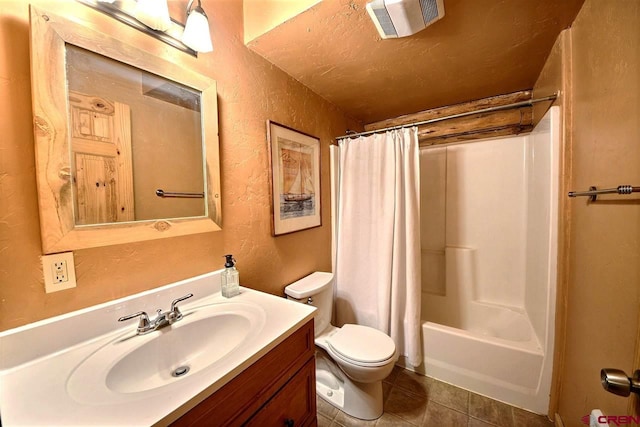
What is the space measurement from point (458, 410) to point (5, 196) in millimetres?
2210

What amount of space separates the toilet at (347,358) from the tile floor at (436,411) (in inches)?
2.4

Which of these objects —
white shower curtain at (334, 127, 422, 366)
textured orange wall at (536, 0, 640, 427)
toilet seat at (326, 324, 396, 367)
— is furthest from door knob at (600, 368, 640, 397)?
white shower curtain at (334, 127, 422, 366)

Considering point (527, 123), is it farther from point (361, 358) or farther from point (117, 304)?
point (117, 304)

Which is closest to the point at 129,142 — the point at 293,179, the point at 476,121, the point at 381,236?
the point at 293,179

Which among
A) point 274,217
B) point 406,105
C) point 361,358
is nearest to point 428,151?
point 406,105

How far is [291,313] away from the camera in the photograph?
2.98ft

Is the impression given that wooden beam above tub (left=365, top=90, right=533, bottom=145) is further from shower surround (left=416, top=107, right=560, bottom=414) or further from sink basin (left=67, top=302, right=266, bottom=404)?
sink basin (left=67, top=302, right=266, bottom=404)

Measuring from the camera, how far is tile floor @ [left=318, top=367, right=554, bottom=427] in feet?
4.29

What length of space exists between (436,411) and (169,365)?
4.92 ft

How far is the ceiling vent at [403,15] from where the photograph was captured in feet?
3.04

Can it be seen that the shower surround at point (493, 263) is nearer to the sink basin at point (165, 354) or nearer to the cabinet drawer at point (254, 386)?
the cabinet drawer at point (254, 386)

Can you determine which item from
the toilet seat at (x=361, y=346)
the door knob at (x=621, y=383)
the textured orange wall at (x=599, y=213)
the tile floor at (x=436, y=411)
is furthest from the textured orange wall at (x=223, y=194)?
the textured orange wall at (x=599, y=213)

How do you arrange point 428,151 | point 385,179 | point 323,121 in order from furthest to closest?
point 428,151, point 323,121, point 385,179

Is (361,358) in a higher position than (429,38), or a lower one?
lower
